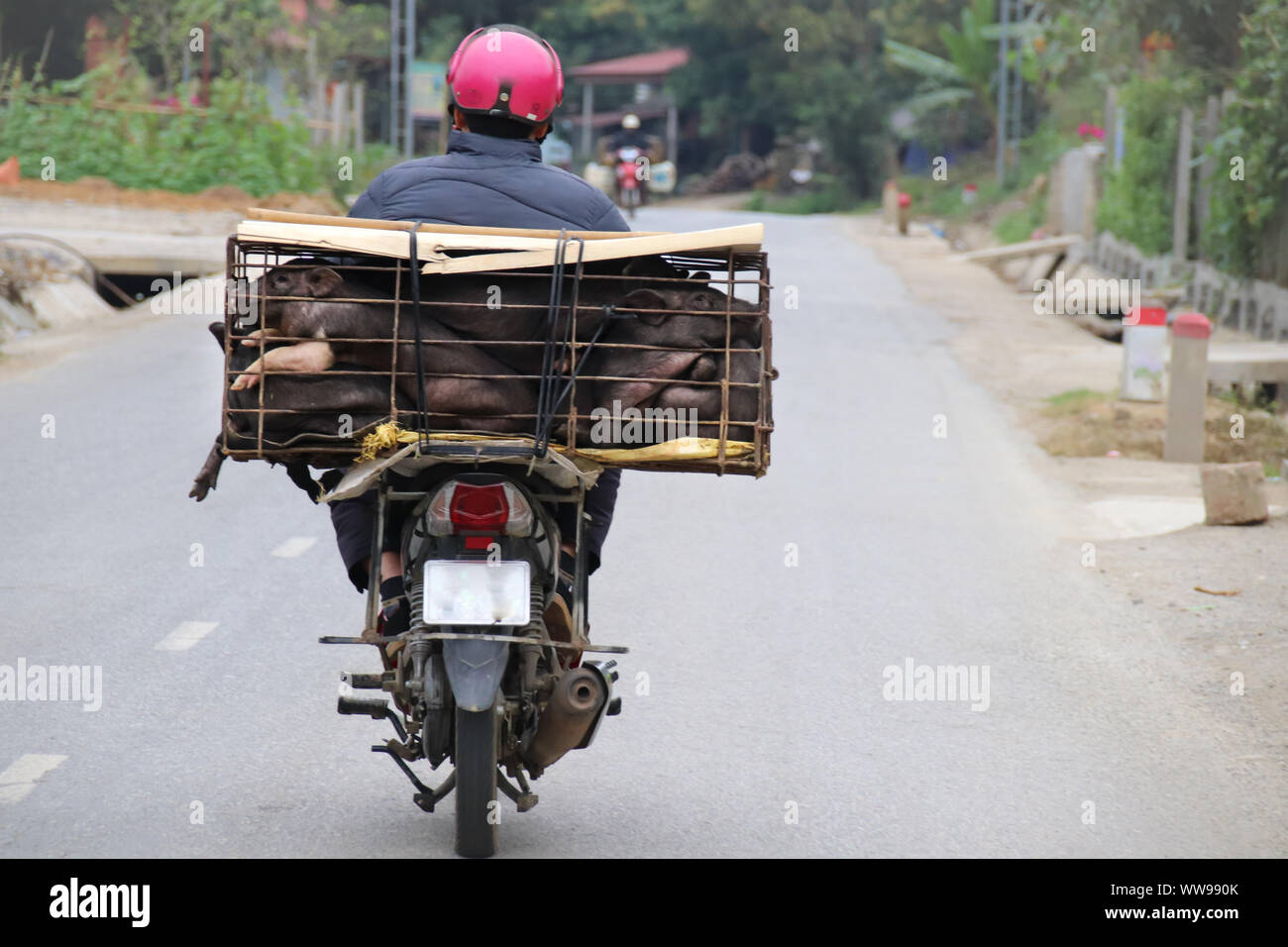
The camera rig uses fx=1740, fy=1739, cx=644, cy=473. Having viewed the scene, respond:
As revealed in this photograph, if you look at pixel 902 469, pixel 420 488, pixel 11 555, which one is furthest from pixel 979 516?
pixel 420 488

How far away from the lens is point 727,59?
192ft

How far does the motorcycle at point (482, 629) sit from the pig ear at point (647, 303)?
37 centimetres

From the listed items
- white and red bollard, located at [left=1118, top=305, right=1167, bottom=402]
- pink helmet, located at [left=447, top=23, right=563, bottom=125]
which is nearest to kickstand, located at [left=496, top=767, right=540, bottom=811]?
pink helmet, located at [left=447, top=23, right=563, bottom=125]

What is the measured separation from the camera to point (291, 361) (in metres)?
3.98

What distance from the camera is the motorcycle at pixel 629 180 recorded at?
38.0 m

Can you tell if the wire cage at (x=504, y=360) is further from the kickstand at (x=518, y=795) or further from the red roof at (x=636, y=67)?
the red roof at (x=636, y=67)

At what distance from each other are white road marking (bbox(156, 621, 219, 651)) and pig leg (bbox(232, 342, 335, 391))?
2685mm

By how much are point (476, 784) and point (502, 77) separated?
5.85ft

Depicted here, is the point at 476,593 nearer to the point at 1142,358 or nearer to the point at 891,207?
the point at 1142,358

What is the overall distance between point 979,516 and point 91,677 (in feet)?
16.4

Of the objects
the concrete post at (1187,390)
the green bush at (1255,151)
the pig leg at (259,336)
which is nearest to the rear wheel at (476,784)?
the pig leg at (259,336)

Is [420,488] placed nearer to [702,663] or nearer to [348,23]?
[702,663]

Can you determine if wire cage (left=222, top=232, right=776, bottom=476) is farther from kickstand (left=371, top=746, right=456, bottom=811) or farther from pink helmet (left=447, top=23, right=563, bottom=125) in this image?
kickstand (left=371, top=746, right=456, bottom=811)

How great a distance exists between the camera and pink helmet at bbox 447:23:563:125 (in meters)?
4.44
